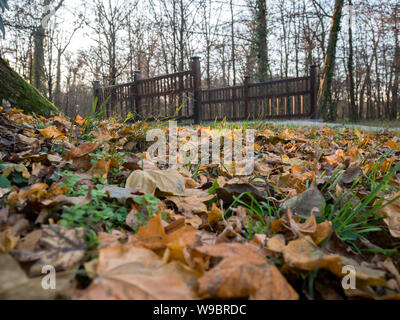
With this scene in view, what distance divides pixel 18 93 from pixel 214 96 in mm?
8962

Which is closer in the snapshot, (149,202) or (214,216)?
(149,202)

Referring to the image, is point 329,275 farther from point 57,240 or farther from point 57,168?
point 57,168

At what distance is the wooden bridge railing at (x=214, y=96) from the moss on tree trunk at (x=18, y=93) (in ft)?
15.7

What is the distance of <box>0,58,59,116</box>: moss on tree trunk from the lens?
86.6 inches

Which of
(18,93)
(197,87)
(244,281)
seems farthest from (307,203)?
(197,87)

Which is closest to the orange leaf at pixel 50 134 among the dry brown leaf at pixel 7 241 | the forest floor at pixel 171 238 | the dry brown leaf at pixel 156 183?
the forest floor at pixel 171 238

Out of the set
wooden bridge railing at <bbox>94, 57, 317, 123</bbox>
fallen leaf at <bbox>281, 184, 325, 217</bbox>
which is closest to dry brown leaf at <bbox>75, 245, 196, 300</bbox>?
fallen leaf at <bbox>281, 184, 325, 217</bbox>

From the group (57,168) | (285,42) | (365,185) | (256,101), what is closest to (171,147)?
(57,168)

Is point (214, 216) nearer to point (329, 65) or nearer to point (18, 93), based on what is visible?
point (18, 93)

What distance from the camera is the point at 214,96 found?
10.8m

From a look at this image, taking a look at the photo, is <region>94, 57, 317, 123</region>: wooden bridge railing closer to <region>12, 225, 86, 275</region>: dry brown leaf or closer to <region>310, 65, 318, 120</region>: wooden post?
<region>310, 65, 318, 120</region>: wooden post

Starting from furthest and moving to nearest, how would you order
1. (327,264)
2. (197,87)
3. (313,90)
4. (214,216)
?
(313,90) < (197,87) < (214,216) < (327,264)
